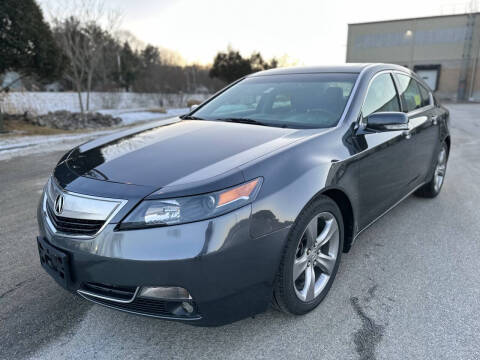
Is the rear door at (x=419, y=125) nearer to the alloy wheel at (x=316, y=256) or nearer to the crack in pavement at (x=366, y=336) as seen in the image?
the alloy wheel at (x=316, y=256)

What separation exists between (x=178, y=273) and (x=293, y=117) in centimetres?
167

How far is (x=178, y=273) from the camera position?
5.64 feet

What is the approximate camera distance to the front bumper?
1713mm

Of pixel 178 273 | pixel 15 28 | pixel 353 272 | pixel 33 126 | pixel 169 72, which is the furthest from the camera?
pixel 169 72

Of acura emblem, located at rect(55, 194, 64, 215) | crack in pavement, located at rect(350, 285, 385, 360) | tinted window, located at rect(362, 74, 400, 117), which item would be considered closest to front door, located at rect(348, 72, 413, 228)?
tinted window, located at rect(362, 74, 400, 117)

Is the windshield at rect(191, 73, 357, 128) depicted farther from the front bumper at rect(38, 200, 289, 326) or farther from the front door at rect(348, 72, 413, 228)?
the front bumper at rect(38, 200, 289, 326)

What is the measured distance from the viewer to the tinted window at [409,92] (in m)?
3.64

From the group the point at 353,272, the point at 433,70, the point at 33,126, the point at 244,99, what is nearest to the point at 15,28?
the point at 33,126

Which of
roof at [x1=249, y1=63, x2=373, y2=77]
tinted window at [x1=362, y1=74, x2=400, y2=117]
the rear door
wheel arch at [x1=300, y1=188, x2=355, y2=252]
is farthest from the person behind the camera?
the rear door

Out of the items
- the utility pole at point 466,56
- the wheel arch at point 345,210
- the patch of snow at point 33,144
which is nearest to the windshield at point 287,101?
the wheel arch at point 345,210

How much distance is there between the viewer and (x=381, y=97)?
3201mm

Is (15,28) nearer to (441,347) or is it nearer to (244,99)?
(244,99)

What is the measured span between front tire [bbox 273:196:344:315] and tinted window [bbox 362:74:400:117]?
100cm

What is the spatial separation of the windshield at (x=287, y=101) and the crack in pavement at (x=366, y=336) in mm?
1307
